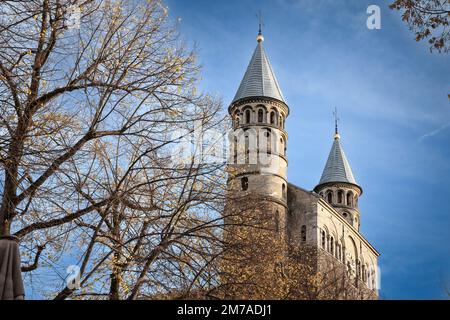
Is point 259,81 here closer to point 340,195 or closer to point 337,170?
point 337,170

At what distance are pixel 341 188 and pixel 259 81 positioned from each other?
15.3 metres

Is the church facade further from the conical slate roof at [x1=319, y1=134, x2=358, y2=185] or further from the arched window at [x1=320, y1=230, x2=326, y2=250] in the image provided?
the conical slate roof at [x1=319, y1=134, x2=358, y2=185]

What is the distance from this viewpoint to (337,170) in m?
61.4

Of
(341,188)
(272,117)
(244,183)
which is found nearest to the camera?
(244,183)

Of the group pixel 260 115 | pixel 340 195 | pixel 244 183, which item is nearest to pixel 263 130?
pixel 260 115

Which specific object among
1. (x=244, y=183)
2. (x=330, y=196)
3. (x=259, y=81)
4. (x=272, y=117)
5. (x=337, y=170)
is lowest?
(x=244, y=183)

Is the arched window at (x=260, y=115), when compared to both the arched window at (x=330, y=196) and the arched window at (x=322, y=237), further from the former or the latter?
the arched window at (x=330, y=196)

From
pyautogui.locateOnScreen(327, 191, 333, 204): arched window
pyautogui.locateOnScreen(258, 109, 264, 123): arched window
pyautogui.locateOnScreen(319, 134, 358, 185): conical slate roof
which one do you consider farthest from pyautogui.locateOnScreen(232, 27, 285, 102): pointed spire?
pyautogui.locateOnScreen(327, 191, 333, 204): arched window

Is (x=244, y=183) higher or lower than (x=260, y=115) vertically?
lower

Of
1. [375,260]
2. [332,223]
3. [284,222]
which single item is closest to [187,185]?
[284,222]

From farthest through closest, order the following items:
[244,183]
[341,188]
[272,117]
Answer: [341,188], [272,117], [244,183]

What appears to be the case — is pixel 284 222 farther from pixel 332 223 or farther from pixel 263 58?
pixel 263 58

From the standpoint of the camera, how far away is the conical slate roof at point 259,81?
165 feet

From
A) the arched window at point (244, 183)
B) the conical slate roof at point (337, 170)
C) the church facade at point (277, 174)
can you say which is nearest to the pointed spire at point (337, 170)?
the conical slate roof at point (337, 170)
